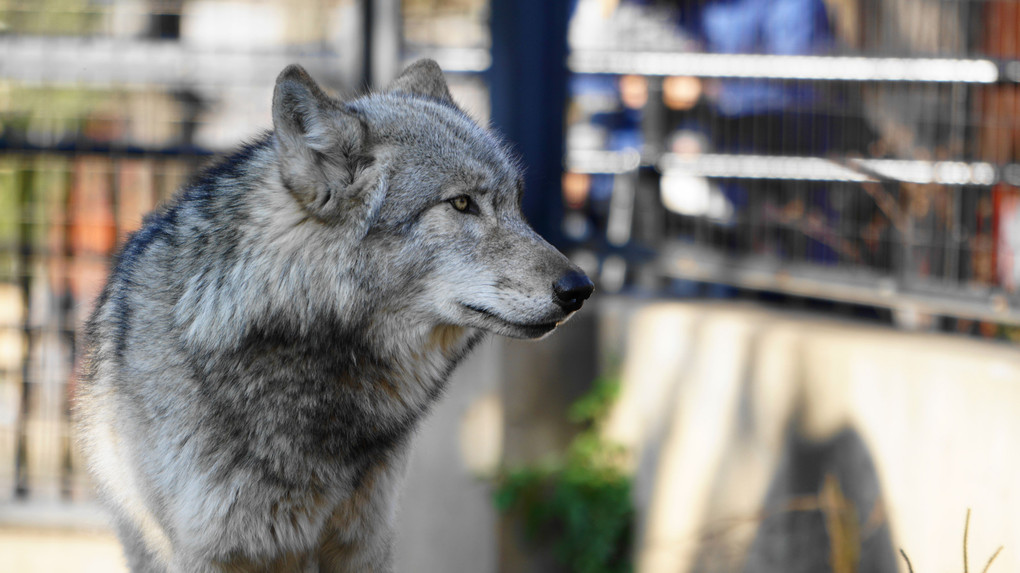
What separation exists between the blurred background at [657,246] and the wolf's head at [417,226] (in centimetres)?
120

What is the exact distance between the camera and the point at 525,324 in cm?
237

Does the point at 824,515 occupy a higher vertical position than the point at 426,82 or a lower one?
lower

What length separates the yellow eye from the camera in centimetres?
243

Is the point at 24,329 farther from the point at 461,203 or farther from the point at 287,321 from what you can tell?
the point at 461,203

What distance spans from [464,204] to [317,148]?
1.31ft

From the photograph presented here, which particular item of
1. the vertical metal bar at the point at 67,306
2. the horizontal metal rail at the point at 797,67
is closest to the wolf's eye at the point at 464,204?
the horizontal metal rail at the point at 797,67

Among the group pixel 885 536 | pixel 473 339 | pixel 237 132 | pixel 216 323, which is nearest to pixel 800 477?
pixel 885 536

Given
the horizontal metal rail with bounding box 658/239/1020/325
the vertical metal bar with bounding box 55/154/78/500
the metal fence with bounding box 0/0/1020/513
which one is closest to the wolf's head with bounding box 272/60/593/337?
the horizontal metal rail with bounding box 658/239/1020/325

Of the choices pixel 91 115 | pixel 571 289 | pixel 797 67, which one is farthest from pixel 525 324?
pixel 91 115

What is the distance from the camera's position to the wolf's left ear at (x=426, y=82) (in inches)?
114

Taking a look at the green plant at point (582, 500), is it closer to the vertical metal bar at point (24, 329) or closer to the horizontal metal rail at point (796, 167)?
the horizontal metal rail at point (796, 167)

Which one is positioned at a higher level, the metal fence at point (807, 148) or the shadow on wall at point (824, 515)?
the metal fence at point (807, 148)

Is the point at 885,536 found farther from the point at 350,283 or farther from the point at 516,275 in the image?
the point at 350,283

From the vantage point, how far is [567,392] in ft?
16.4
